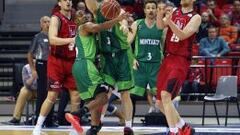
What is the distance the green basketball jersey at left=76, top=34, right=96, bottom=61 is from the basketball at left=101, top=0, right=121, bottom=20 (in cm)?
40

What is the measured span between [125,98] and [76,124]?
921 mm

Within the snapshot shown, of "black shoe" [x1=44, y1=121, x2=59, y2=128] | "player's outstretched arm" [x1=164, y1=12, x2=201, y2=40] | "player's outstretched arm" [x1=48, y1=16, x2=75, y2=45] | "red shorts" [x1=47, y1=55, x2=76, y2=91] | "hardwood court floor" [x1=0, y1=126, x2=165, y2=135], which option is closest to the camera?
"player's outstretched arm" [x1=164, y1=12, x2=201, y2=40]

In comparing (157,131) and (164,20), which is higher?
(164,20)

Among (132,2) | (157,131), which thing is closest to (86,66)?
(157,131)

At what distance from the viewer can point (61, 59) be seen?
11.0 metres

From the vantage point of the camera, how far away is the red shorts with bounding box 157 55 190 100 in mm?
9555

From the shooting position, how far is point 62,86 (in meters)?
11.0

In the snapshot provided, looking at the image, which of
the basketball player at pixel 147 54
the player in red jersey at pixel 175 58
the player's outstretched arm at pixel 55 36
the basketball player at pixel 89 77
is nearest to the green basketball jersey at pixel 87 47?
the basketball player at pixel 89 77

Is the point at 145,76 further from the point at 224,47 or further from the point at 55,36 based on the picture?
the point at 224,47

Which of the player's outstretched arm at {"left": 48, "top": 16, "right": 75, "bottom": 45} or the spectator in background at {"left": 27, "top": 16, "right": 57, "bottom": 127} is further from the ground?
the player's outstretched arm at {"left": 48, "top": 16, "right": 75, "bottom": 45}

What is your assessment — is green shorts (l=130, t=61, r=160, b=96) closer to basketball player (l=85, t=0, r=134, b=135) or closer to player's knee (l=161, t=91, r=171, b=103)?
basketball player (l=85, t=0, r=134, b=135)

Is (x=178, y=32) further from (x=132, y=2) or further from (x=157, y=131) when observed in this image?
(x=132, y=2)

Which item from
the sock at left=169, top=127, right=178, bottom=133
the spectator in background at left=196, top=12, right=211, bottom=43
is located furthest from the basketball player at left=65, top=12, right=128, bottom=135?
the spectator in background at left=196, top=12, right=211, bottom=43

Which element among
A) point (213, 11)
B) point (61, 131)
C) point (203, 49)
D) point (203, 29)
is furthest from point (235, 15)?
point (61, 131)
